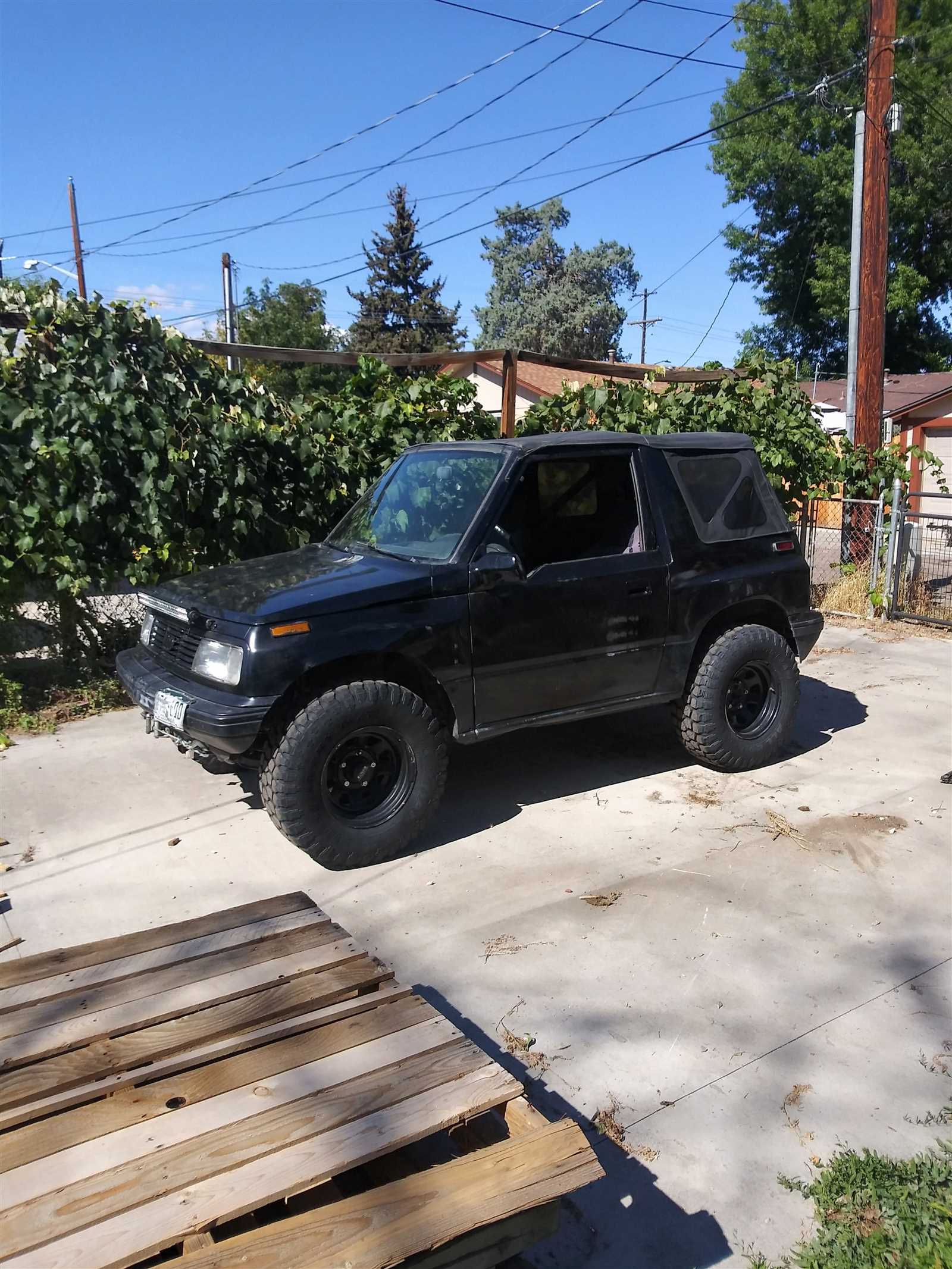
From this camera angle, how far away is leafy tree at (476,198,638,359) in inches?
2283

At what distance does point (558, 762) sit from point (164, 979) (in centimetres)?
341

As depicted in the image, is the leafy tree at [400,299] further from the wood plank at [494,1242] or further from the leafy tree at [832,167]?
the wood plank at [494,1242]

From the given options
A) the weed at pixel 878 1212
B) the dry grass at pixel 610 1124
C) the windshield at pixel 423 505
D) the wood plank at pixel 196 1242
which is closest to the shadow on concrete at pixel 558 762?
the windshield at pixel 423 505

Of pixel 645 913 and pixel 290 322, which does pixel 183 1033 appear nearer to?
pixel 645 913

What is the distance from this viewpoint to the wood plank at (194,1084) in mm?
2242

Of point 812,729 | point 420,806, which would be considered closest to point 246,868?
point 420,806

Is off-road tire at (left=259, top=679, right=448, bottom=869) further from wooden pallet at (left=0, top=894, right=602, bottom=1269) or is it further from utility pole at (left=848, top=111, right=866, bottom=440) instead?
utility pole at (left=848, top=111, right=866, bottom=440)

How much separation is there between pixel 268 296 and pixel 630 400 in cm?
4639

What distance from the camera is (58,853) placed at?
4723 mm

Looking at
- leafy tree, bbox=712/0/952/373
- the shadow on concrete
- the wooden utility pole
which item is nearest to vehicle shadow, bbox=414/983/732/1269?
the shadow on concrete

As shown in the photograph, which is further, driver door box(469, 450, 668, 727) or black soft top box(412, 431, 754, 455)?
black soft top box(412, 431, 754, 455)

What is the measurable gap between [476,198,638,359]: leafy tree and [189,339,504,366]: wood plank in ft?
163

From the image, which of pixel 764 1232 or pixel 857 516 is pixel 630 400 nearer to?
pixel 857 516

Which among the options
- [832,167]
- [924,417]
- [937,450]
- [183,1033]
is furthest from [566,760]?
[832,167]
